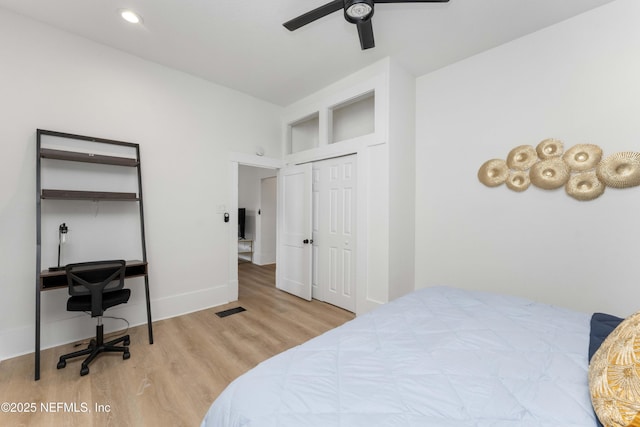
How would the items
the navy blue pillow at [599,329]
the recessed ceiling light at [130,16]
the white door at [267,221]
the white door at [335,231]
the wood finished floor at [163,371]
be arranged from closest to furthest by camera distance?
the navy blue pillow at [599,329]
the wood finished floor at [163,371]
the recessed ceiling light at [130,16]
the white door at [335,231]
the white door at [267,221]

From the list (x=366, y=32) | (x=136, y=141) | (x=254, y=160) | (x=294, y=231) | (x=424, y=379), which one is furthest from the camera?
(x=294, y=231)

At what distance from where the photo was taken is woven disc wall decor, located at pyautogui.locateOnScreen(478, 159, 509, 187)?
2680 millimetres

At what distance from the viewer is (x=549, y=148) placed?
2.40 m

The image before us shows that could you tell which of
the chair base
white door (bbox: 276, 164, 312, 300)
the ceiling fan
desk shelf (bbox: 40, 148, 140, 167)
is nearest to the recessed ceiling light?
desk shelf (bbox: 40, 148, 140, 167)

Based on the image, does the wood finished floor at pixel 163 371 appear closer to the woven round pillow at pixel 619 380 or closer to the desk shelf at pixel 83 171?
the desk shelf at pixel 83 171

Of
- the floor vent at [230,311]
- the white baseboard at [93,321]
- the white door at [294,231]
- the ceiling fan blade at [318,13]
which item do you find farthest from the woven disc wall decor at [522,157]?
the white baseboard at [93,321]

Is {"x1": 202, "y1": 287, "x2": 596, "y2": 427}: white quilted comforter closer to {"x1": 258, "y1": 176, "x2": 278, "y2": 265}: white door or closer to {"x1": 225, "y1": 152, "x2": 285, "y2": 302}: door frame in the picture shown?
{"x1": 225, "y1": 152, "x2": 285, "y2": 302}: door frame

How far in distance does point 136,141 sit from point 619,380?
12.9 ft

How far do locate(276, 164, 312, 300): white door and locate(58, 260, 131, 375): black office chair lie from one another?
2.18m

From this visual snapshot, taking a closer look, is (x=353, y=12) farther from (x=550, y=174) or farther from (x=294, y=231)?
(x=294, y=231)

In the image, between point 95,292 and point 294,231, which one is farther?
point 294,231

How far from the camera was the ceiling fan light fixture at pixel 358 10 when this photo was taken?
5.52 feet

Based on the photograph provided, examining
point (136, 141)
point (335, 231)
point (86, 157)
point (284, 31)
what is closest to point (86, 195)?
point (86, 157)

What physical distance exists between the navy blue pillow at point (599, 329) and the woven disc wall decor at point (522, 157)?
5.22 ft
